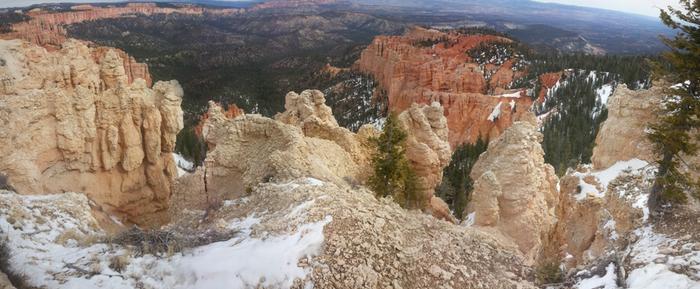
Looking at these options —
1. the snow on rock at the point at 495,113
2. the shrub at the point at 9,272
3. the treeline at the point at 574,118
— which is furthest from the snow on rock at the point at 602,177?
→ the snow on rock at the point at 495,113

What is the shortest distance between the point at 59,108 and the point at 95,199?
4271 mm

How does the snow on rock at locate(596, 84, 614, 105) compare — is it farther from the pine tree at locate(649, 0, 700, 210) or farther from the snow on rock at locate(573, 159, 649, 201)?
the pine tree at locate(649, 0, 700, 210)

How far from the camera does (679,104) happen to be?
10.8 meters

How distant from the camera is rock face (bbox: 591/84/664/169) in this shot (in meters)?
17.9

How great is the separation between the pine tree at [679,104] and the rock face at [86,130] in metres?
19.6

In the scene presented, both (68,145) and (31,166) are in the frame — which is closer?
(31,166)

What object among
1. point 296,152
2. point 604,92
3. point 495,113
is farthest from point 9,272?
point 604,92

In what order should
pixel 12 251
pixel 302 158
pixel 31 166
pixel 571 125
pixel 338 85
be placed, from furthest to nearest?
pixel 338 85
pixel 571 125
pixel 31 166
pixel 302 158
pixel 12 251

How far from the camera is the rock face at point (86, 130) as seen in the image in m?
17.0

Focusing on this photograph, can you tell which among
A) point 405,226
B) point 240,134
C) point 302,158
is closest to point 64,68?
point 240,134

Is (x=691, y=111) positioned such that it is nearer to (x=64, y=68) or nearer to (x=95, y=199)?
(x=95, y=199)

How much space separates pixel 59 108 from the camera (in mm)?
18000

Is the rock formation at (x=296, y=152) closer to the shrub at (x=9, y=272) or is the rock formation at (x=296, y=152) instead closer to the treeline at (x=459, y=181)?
the shrub at (x=9, y=272)

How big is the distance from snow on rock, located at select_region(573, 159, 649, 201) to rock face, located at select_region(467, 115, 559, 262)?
5.52 feet
